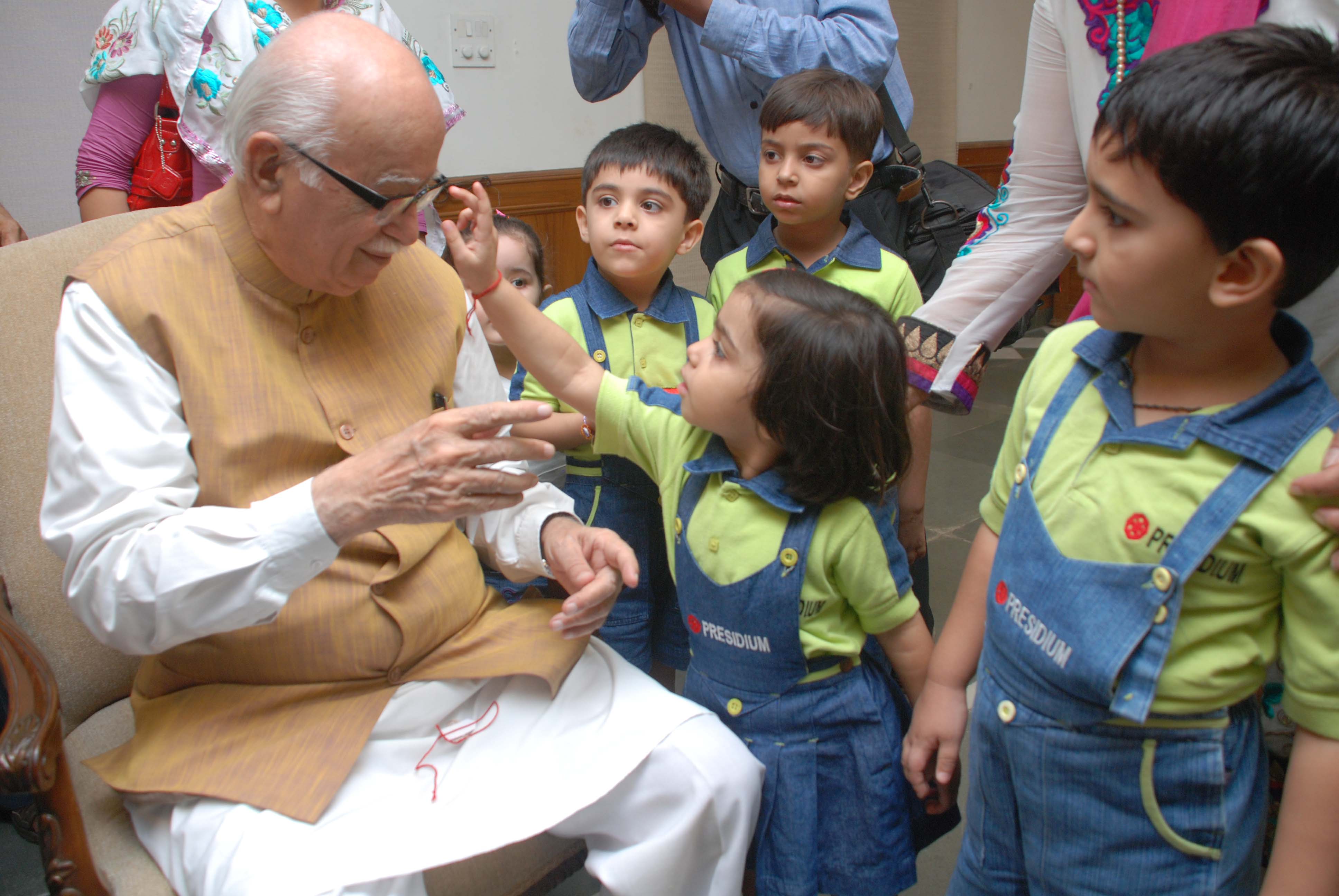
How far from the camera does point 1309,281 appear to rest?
96 centimetres

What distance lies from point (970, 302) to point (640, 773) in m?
0.90

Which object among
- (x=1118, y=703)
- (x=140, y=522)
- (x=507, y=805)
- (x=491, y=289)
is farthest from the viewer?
(x=491, y=289)

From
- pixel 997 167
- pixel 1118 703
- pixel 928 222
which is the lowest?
pixel 997 167

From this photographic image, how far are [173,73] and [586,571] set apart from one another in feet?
5.07

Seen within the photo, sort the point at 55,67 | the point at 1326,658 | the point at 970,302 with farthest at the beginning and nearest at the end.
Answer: the point at 55,67
the point at 970,302
the point at 1326,658

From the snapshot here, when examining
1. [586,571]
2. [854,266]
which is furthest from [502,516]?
[854,266]

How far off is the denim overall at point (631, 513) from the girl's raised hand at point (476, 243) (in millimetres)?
421

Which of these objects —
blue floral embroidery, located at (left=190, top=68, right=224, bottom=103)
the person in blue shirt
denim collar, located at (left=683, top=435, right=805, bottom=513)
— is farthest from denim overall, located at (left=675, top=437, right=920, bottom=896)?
blue floral embroidery, located at (left=190, top=68, right=224, bottom=103)

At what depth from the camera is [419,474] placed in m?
1.13

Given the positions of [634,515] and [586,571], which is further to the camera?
[634,515]

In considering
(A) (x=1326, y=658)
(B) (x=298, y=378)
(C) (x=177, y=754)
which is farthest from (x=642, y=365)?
(A) (x=1326, y=658)

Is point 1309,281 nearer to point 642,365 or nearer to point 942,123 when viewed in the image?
point 642,365

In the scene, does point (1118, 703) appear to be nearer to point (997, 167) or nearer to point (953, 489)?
point (953, 489)

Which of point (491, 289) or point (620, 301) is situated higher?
point (491, 289)
